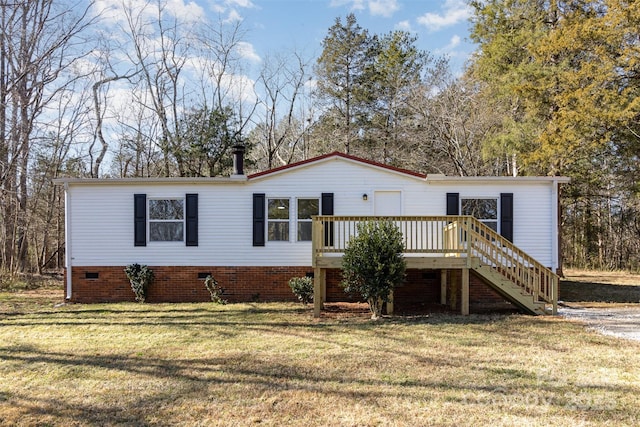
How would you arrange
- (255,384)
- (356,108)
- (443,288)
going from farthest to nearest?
(356,108)
(443,288)
(255,384)

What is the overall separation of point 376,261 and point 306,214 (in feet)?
10.4

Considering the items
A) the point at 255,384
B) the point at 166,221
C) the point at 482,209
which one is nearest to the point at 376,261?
the point at 255,384

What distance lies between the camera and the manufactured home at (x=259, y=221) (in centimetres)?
1062

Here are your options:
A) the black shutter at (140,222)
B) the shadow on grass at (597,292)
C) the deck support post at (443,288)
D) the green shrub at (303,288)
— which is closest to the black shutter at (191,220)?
the black shutter at (140,222)

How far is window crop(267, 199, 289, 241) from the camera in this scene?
10.9m

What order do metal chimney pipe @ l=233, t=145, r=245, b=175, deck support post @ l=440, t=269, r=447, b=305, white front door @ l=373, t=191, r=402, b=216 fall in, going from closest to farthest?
deck support post @ l=440, t=269, r=447, b=305 < white front door @ l=373, t=191, r=402, b=216 < metal chimney pipe @ l=233, t=145, r=245, b=175

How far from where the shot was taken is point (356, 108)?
2202 centimetres

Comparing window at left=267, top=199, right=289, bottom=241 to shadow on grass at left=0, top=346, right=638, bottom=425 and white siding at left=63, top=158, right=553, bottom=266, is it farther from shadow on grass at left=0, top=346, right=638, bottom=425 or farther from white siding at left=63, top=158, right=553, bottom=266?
shadow on grass at left=0, top=346, right=638, bottom=425

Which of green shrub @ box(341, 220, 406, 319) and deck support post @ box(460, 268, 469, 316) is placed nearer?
green shrub @ box(341, 220, 406, 319)

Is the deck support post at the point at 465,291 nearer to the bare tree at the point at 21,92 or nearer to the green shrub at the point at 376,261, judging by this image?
the green shrub at the point at 376,261

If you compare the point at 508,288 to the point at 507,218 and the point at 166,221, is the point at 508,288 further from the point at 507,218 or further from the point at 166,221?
the point at 166,221

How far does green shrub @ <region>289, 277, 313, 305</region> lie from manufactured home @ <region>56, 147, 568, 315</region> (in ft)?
1.48

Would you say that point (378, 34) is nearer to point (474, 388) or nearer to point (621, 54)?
point (621, 54)

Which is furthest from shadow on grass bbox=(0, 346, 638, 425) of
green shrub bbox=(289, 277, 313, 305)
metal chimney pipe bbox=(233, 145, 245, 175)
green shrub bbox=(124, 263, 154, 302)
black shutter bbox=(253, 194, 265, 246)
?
metal chimney pipe bbox=(233, 145, 245, 175)
